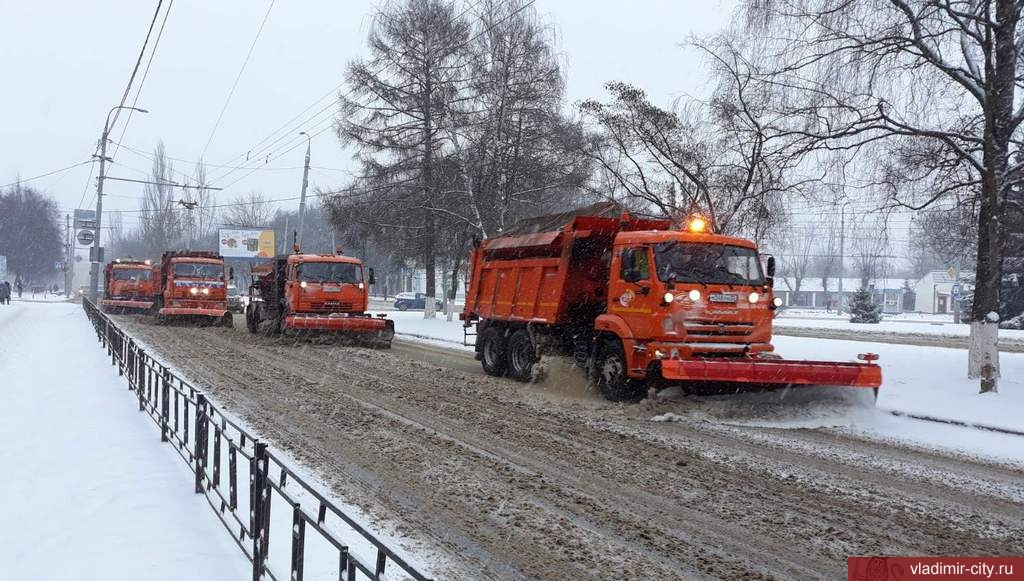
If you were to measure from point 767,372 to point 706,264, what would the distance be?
2.00 m

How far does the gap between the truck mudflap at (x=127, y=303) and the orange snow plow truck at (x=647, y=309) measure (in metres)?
26.2

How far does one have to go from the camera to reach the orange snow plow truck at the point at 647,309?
1041cm

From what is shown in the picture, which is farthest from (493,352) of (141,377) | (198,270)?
(198,270)

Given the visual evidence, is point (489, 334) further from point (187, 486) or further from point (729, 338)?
point (187, 486)

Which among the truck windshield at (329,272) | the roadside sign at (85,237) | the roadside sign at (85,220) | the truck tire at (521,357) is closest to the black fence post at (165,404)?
the truck tire at (521,357)

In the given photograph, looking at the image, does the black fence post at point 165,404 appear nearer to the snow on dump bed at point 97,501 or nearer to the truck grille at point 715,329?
the snow on dump bed at point 97,501

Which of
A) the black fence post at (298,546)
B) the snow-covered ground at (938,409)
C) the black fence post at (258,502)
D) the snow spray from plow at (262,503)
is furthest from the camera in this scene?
the snow-covered ground at (938,409)

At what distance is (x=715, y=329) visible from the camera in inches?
436

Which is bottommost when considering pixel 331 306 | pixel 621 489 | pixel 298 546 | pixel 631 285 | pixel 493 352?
pixel 621 489

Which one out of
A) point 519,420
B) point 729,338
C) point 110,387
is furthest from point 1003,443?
point 110,387

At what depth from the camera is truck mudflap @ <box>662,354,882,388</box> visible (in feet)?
33.2

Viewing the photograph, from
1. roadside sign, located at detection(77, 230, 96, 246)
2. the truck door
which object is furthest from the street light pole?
the truck door

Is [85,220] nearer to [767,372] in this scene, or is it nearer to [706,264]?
[706,264]

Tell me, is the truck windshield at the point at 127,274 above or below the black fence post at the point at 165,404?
above
